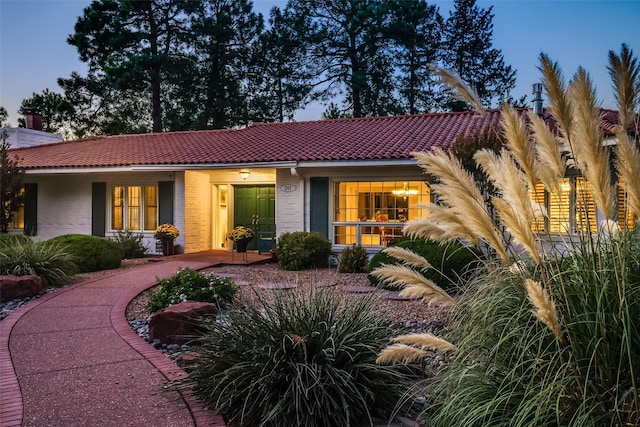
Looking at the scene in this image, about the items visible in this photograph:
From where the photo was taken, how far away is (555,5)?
7.97 m

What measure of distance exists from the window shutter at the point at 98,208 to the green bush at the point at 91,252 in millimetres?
3901

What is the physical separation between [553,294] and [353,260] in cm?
843

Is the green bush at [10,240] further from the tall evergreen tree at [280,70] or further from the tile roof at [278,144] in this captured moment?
the tall evergreen tree at [280,70]

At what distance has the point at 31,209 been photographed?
1602 cm

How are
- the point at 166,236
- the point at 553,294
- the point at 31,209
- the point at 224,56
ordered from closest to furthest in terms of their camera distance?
the point at 553,294 < the point at 166,236 < the point at 31,209 < the point at 224,56

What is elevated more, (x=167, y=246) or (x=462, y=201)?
(x=462, y=201)

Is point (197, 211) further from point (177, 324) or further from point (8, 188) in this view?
point (177, 324)

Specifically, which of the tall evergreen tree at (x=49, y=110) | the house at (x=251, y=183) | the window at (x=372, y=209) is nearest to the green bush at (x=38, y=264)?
the house at (x=251, y=183)

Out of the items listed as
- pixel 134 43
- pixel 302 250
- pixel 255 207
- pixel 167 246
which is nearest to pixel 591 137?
pixel 302 250

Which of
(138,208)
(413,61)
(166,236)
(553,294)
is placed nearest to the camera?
(553,294)

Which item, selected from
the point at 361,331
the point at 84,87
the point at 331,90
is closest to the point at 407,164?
the point at 361,331

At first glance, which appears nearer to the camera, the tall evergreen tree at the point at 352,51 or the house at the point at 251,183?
the house at the point at 251,183

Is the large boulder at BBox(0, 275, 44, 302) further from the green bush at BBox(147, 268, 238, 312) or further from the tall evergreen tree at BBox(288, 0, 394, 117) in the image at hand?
the tall evergreen tree at BBox(288, 0, 394, 117)

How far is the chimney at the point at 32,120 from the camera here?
21797mm
